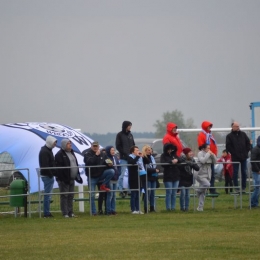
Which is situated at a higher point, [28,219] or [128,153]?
[128,153]

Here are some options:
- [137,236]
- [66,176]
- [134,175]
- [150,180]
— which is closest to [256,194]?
[150,180]

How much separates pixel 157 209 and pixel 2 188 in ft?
14.5

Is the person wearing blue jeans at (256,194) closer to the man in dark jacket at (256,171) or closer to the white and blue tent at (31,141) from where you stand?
the man in dark jacket at (256,171)

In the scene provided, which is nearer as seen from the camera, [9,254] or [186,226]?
[9,254]

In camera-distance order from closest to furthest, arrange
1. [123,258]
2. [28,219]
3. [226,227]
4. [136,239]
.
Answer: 1. [123,258]
2. [136,239]
3. [226,227]
4. [28,219]

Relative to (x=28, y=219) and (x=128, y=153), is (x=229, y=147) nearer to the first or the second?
(x=128, y=153)

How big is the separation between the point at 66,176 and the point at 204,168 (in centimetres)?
334

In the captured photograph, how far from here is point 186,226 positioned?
1834 cm

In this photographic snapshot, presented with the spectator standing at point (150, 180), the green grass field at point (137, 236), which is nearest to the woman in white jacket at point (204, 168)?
the green grass field at point (137, 236)

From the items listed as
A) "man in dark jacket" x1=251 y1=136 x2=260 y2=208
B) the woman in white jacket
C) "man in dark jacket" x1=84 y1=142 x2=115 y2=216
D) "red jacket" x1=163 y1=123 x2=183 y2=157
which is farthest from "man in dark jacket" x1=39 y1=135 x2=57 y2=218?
"man in dark jacket" x1=251 y1=136 x2=260 y2=208

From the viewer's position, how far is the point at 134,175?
22.5 metres

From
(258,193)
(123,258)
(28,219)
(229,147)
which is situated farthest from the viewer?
(229,147)

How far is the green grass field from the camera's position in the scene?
14008 millimetres

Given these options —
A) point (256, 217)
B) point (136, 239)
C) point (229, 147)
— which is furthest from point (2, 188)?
point (136, 239)
